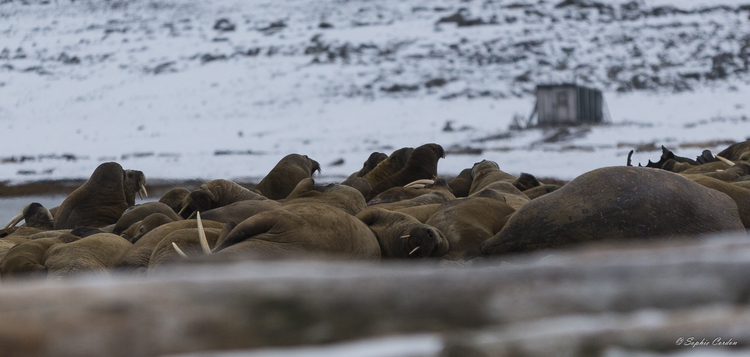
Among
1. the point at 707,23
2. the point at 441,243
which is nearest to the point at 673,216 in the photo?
the point at 441,243

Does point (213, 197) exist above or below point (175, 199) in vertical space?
above

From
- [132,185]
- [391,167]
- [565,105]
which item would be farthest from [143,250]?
[565,105]

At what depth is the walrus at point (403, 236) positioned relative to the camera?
4.18 meters

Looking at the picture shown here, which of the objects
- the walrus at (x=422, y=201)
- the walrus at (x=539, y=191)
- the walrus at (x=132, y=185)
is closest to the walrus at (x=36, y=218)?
the walrus at (x=132, y=185)

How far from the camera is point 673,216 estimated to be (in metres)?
3.69

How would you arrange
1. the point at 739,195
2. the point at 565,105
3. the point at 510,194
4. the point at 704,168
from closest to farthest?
the point at 739,195
the point at 510,194
the point at 704,168
the point at 565,105

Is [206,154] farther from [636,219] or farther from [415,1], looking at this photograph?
[415,1]

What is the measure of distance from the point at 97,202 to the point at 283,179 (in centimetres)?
232

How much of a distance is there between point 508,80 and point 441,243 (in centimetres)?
3561

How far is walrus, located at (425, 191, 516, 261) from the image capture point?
434 cm

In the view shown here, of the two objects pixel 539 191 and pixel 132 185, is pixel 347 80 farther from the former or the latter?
pixel 539 191

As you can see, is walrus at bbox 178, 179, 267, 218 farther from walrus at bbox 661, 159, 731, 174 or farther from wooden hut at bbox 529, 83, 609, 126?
wooden hut at bbox 529, 83, 609, 126

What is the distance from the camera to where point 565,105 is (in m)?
30.7

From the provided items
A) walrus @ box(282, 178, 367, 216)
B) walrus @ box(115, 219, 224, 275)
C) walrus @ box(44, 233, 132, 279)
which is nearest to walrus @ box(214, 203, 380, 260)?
walrus @ box(115, 219, 224, 275)
